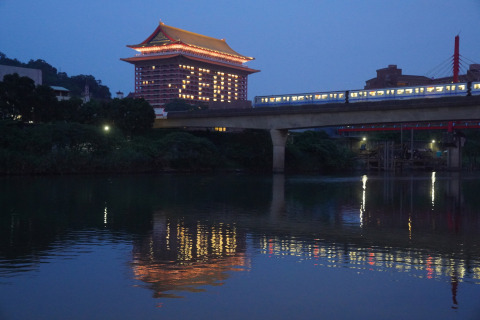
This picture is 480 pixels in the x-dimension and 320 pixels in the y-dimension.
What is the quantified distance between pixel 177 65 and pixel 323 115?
125466mm

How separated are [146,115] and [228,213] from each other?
55.6 metres

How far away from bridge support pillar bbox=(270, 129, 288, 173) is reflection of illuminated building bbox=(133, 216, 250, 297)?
53417 mm

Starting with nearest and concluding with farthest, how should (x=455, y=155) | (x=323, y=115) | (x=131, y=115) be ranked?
1. (x=323, y=115)
2. (x=131, y=115)
3. (x=455, y=155)

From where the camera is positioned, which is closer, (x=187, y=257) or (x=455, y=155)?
(x=187, y=257)

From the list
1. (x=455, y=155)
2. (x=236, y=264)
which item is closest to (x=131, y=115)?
(x=455, y=155)

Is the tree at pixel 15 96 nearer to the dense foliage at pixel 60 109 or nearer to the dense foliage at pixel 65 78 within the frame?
the dense foliage at pixel 60 109

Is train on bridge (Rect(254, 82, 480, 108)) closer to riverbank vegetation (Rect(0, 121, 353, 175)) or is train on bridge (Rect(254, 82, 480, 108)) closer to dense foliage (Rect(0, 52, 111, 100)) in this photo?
riverbank vegetation (Rect(0, 121, 353, 175))

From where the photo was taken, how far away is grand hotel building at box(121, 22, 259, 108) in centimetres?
17975

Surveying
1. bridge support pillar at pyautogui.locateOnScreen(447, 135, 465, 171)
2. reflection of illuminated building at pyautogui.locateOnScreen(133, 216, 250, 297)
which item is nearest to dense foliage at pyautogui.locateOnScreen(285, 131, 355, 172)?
bridge support pillar at pyautogui.locateOnScreen(447, 135, 465, 171)

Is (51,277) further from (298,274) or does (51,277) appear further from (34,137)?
(34,137)

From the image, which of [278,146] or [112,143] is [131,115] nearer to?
[112,143]

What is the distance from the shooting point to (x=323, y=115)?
6431 cm

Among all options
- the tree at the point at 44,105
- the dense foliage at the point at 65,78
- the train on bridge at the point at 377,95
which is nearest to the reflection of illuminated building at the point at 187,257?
the train on bridge at the point at 377,95

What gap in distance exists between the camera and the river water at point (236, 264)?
30.4 feet
